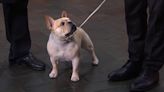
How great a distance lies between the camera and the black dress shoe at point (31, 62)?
8.88 feet

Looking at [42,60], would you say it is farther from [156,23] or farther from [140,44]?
[156,23]

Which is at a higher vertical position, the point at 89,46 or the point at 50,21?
the point at 50,21

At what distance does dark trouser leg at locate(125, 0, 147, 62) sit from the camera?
229 centimetres

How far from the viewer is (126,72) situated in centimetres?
251

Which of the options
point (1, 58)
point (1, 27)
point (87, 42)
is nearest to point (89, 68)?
point (87, 42)

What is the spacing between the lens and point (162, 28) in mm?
2230

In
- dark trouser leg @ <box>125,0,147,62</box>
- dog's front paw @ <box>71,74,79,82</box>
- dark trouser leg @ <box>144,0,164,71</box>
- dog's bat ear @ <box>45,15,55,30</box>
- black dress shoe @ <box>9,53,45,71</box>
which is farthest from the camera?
black dress shoe @ <box>9,53,45,71</box>

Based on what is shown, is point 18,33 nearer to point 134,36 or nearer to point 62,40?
point 62,40

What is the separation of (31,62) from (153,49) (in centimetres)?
90

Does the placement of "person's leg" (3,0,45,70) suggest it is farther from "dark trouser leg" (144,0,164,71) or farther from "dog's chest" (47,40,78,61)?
"dark trouser leg" (144,0,164,71)

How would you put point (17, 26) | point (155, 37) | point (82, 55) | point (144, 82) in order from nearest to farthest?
point (155, 37) → point (144, 82) → point (17, 26) → point (82, 55)

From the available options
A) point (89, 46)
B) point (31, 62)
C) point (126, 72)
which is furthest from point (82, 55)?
point (126, 72)

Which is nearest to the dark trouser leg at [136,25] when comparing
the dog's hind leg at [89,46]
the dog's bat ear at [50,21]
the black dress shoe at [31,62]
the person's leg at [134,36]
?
the person's leg at [134,36]

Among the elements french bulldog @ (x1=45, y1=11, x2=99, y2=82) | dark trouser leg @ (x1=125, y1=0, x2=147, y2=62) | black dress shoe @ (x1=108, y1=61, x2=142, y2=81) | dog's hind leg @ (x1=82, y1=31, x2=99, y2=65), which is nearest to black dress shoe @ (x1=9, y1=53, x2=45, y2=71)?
french bulldog @ (x1=45, y1=11, x2=99, y2=82)
